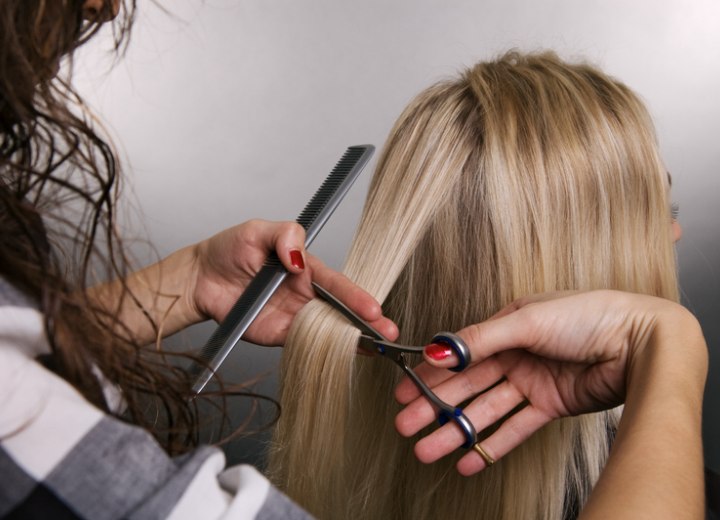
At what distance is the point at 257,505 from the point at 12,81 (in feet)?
1.27

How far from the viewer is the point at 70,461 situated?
59 cm

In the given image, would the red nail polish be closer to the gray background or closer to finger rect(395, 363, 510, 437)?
finger rect(395, 363, 510, 437)

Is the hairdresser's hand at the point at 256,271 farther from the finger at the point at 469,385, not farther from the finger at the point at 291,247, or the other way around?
the finger at the point at 469,385

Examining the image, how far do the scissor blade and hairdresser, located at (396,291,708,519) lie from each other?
0.26 feet

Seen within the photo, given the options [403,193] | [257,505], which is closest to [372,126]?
[403,193]

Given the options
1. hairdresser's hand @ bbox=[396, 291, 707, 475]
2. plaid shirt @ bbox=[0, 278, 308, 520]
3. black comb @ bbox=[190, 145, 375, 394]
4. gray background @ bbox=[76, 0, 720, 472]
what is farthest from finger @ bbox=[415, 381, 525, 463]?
gray background @ bbox=[76, 0, 720, 472]

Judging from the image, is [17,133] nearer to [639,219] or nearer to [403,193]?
[403,193]

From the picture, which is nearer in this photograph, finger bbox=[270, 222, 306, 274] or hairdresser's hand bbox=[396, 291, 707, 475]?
hairdresser's hand bbox=[396, 291, 707, 475]

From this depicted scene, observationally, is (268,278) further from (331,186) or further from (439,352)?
(439,352)

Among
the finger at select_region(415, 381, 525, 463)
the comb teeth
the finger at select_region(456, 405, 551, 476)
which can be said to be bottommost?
the finger at select_region(456, 405, 551, 476)

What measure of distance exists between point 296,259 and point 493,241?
280 millimetres

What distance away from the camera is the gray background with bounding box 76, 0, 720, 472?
6.57ft

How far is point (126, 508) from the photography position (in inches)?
23.3

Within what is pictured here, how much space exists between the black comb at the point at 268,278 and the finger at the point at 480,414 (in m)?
0.28
